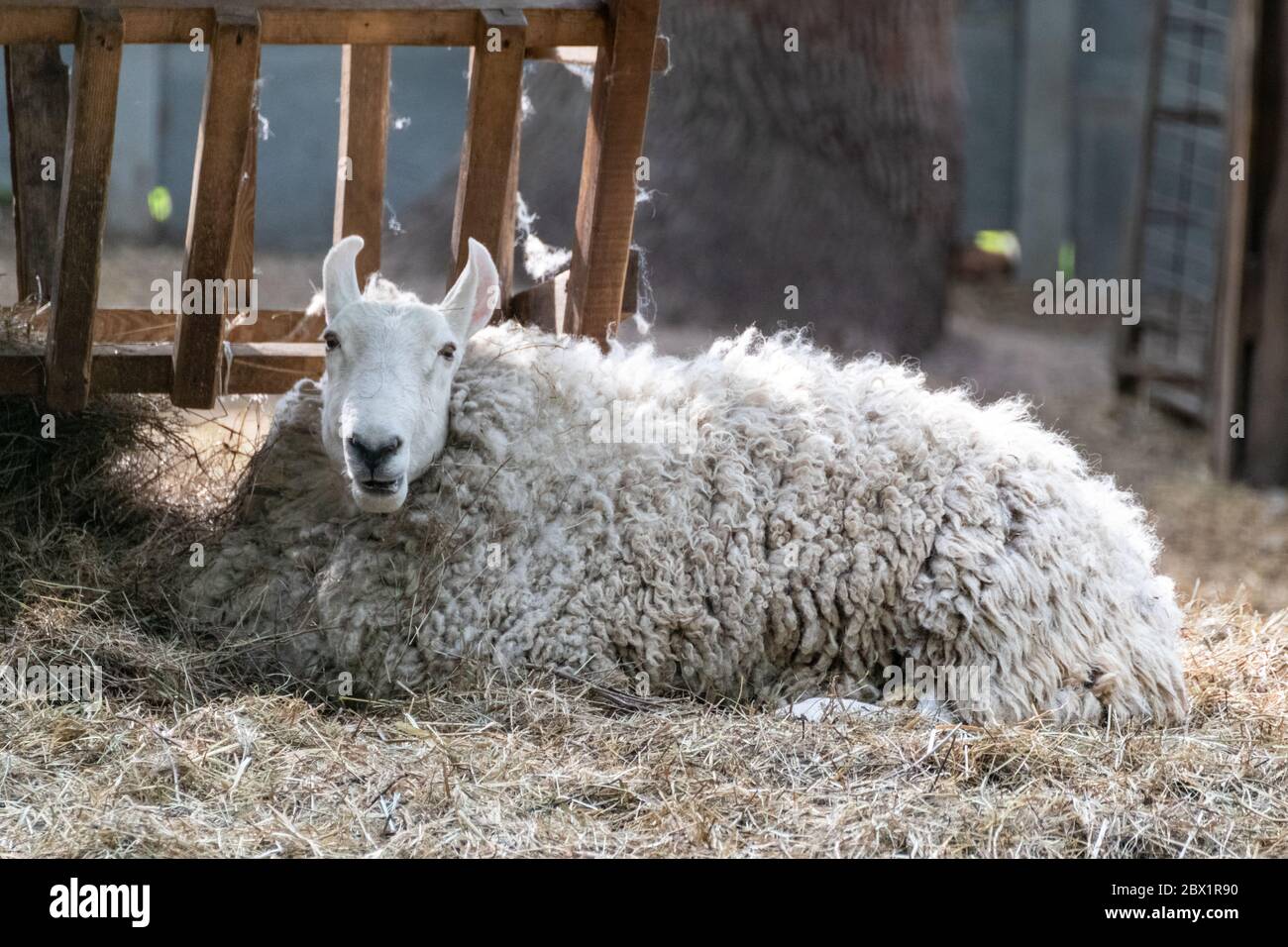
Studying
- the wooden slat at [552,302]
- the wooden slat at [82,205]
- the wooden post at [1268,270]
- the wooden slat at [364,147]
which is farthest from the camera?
the wooden post at [1268,270]

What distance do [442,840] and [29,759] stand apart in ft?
3.63

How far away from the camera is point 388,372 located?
13.3 ft

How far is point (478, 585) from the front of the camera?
425cm

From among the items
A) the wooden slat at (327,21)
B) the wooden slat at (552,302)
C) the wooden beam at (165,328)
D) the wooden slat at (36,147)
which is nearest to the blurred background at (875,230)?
the wooden beam at (165,328)

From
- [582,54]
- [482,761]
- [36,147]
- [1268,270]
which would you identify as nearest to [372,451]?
[482,761]

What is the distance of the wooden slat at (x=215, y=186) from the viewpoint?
4.21 metres

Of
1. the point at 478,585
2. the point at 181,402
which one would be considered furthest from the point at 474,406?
the point at 181,402

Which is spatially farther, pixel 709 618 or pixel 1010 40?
pixel 1010 40

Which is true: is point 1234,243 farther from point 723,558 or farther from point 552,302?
point 723,558

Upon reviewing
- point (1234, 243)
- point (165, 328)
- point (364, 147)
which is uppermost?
point (1234, 243)

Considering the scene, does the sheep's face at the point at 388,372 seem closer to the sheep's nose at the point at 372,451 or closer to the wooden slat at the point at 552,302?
the sheep's nose at the point at 372,451

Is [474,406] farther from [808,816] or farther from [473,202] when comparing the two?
[808,816]

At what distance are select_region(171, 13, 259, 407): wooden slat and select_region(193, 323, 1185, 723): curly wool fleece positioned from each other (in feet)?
1.65

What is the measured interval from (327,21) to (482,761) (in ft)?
7.37
